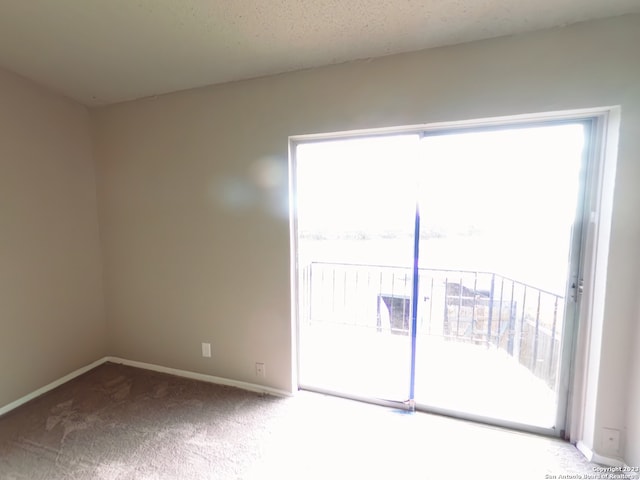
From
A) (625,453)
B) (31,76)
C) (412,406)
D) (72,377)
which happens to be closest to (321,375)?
(412,406)

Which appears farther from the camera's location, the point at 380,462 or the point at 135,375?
the point at 135,375

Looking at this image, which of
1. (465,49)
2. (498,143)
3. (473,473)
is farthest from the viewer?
(498,143)

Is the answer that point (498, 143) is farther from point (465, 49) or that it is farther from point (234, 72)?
point (234, 72)

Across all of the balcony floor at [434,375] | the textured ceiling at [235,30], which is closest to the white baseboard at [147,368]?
the balcony floor at [434,375]

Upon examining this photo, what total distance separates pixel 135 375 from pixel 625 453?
3.35 meters

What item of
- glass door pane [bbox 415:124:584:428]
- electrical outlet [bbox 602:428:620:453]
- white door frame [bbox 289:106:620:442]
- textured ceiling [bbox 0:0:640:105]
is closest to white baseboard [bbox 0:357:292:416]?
glass door pane [bbox 415:124:584:428]

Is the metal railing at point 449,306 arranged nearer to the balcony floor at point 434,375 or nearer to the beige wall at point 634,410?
the balcony floor at point 434,375

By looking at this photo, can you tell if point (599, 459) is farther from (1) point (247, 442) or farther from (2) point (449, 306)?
(1) point (247, 442)

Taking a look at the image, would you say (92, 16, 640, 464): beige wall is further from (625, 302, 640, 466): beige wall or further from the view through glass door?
the view through glass door

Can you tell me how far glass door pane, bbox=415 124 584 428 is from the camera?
1.68 m

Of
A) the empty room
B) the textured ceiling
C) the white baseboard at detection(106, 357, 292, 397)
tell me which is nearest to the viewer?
the textured ceiling

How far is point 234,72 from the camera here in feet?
6.16

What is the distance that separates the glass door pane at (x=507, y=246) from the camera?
5.50 ft

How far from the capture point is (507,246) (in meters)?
1.95
